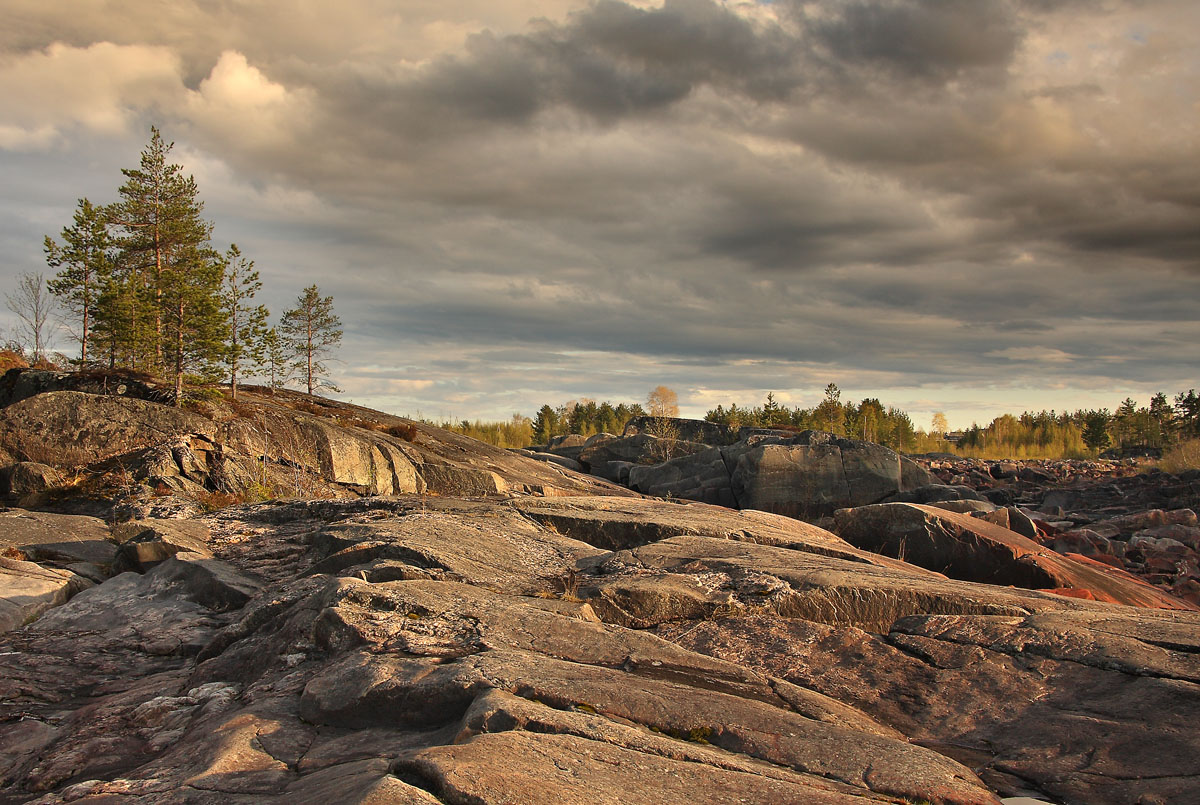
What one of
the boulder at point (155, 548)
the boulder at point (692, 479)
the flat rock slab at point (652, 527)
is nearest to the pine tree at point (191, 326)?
the boulder at point (155, 548)

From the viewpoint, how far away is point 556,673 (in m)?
4.98

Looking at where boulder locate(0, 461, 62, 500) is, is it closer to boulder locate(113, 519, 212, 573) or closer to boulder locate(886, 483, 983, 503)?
boulder locate(113, 519, 212, 573)

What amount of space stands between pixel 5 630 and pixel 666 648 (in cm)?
806

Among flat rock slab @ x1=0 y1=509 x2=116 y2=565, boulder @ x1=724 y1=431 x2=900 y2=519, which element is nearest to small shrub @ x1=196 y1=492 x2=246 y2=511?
flat rock slab @ x1=0 y1=509 x2=116 y2=565

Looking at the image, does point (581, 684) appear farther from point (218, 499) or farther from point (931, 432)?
point (931, 432)

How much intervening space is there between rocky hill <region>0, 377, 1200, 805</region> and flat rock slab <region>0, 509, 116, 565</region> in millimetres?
114

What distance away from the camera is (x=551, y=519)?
38.2 ft

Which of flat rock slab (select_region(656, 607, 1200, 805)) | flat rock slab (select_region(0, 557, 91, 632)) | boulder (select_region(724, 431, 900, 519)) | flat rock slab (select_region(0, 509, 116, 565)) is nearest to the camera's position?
flat rock slab (select_region(656, 607, 1200, 805))

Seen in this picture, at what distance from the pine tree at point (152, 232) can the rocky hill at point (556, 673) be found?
18.0 meters

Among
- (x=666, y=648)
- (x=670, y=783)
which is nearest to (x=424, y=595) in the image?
(x=666, y=648)

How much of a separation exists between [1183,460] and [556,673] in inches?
2276

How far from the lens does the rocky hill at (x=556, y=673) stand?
3945mm

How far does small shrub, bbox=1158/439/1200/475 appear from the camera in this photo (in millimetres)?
45875

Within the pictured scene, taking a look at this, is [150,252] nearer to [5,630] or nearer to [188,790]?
[5,630]
